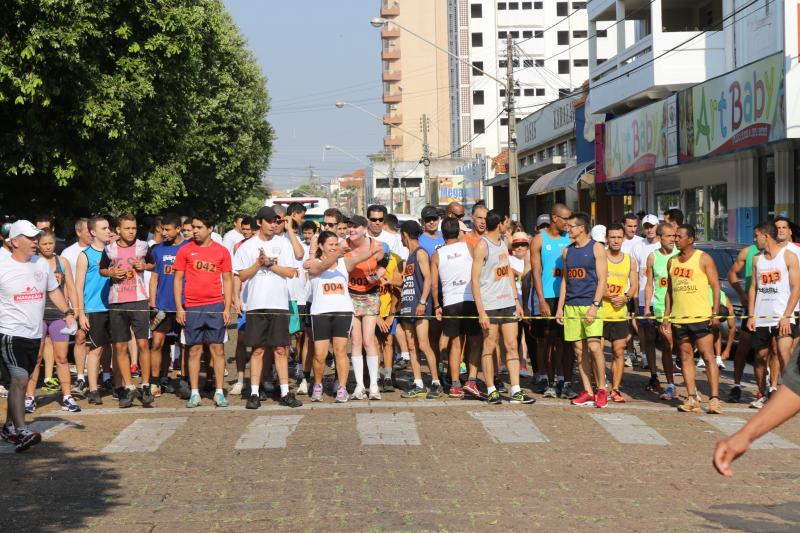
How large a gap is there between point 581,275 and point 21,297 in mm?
5363

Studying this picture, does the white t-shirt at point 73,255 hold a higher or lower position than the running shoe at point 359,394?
higher

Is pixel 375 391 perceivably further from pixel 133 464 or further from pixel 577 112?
pixel 577 112

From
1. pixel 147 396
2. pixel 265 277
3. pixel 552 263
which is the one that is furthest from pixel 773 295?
pixel 147 396

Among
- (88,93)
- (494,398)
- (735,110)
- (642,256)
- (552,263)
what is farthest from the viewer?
(735,110)

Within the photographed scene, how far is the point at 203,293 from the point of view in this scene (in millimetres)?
11625

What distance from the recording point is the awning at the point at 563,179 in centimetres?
3794

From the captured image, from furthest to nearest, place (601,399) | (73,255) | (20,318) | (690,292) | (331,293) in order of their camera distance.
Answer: (73,255)
(331,293)
(601,399)
(690,292)
(20,318)

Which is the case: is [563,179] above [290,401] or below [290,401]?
above

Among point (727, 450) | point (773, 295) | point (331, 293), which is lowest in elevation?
point (727, 450)

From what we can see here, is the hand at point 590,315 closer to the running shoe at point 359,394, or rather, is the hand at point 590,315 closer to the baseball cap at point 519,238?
the baseball cap at point 519,238

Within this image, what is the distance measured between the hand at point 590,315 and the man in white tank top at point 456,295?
1.29 m

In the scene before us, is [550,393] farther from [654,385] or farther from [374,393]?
[374,393]

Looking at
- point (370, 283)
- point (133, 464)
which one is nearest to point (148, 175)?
point (370, 283)

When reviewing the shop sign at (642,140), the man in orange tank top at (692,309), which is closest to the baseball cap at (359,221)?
the man in orange tank top at (692,309)
